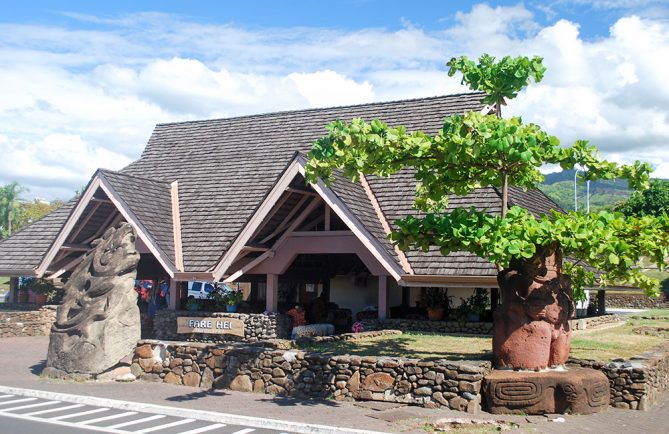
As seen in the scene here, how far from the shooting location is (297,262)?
2397 cm

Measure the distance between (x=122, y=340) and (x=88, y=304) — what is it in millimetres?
1064

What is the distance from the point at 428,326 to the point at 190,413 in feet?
28.4

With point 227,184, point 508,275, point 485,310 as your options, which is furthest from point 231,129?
point 508,275

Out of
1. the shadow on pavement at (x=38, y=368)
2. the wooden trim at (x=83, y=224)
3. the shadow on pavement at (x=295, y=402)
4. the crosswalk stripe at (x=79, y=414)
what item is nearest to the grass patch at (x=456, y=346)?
the shadow on pavement at (x=295, y=402)

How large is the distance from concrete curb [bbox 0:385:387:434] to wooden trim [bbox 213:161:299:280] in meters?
6.58

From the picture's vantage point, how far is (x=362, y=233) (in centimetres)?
1797

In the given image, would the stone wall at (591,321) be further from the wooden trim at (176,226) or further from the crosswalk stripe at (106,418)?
the crosswalk stripe at (106,418)

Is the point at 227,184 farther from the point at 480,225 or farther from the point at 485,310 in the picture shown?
the point at 480,225

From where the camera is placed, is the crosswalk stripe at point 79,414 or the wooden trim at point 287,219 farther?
the wooden trim at point 287,219

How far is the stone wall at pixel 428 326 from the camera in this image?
18516 mm

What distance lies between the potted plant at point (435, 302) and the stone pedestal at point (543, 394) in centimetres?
741

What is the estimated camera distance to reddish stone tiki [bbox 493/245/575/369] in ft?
39.8

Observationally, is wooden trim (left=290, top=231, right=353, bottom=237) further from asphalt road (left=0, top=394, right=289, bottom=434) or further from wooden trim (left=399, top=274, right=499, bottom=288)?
asphalt road (left=0, top=394, right=289, bottom=434)

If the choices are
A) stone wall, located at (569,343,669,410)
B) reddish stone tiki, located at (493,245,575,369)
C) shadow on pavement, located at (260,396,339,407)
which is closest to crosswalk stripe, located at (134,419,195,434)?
shadow on pavement, located at (260,396,339,407)
